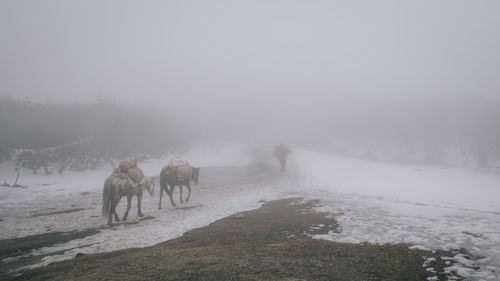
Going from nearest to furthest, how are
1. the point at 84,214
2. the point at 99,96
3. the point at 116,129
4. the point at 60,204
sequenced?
the point at 84,214
the point at 60,204
the point at 116,129
the point at 99,96

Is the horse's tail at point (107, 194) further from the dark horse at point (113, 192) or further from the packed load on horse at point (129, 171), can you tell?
the packed load on horse at point (129, 171)

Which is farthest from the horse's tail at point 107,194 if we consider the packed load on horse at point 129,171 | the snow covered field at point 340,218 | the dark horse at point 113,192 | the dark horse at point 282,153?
the dark horse at point 282,153

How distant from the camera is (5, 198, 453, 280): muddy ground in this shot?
4.19 meters

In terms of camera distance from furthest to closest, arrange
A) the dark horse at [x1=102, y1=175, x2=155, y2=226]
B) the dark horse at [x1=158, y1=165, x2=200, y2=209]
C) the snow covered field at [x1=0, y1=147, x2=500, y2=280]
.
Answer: the dark horse at [x1=158, y1=165, x2=200, y2=209] < the dark horse at [x1=102, y1=175, x2=155, y2=226] < the snow covered field at [x1=0, y1=147, x2=500, y2=280]

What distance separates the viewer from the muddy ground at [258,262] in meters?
4.19

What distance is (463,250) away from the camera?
5.39m

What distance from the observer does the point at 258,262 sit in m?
4.77

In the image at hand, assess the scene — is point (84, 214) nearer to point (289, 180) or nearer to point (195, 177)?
point (195, 177)

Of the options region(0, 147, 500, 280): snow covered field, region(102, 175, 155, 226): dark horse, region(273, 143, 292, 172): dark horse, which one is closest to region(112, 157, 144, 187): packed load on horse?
region(102, 175, 155, 226): dark horse

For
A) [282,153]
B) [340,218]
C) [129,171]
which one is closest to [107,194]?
[129,171]

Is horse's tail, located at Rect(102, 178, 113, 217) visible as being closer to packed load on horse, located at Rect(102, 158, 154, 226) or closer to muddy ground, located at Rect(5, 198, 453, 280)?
packed load on horse, located at Rect(102, 158, 154, 226)

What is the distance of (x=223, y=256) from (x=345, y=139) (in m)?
53.6

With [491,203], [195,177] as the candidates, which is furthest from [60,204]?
[491,203]

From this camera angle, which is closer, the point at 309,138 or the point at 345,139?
the point at 345,139
